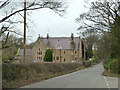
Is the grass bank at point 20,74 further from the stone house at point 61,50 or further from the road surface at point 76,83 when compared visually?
the stone house at point 61,50

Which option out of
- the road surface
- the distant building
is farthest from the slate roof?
the road surface

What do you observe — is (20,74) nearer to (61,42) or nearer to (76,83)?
(76,83)

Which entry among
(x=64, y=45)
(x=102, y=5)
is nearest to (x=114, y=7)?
(x=102, y=5)

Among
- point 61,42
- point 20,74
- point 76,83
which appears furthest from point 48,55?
point 76,83

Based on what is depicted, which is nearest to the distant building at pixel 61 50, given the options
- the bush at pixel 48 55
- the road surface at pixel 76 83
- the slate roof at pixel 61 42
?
the slate roof at pixel 61 42

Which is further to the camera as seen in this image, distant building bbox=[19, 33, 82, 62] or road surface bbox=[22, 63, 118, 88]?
distant building bbox=[19, 33, 82, 62]

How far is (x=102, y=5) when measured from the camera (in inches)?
961

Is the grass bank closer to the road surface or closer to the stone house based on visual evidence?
the road surface

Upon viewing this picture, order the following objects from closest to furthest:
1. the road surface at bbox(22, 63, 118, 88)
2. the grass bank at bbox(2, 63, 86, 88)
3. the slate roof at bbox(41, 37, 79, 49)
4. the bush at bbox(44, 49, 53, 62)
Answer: the grass bank at bbox(2, 63, 86, 88), the road surface at bbox(22, 63, 118, 88), the bush at bbox(44, 49, 53, 62), the slate roof at bbox(41, 37, 79, 49)

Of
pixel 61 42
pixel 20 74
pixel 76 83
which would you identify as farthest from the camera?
pixel 61 42

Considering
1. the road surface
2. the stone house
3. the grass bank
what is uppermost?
the stone house

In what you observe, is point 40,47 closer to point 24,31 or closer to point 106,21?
point 106,21

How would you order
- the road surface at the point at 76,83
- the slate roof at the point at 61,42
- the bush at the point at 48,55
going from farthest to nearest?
the slate roof at the point at 61,42 → the bush at the point at 48,55 → the road surface at the point at 76,83

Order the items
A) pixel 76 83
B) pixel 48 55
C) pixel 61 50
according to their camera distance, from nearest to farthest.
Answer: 1. pixel 76 83
2. pixel 48 55
3. pixel 61 50
